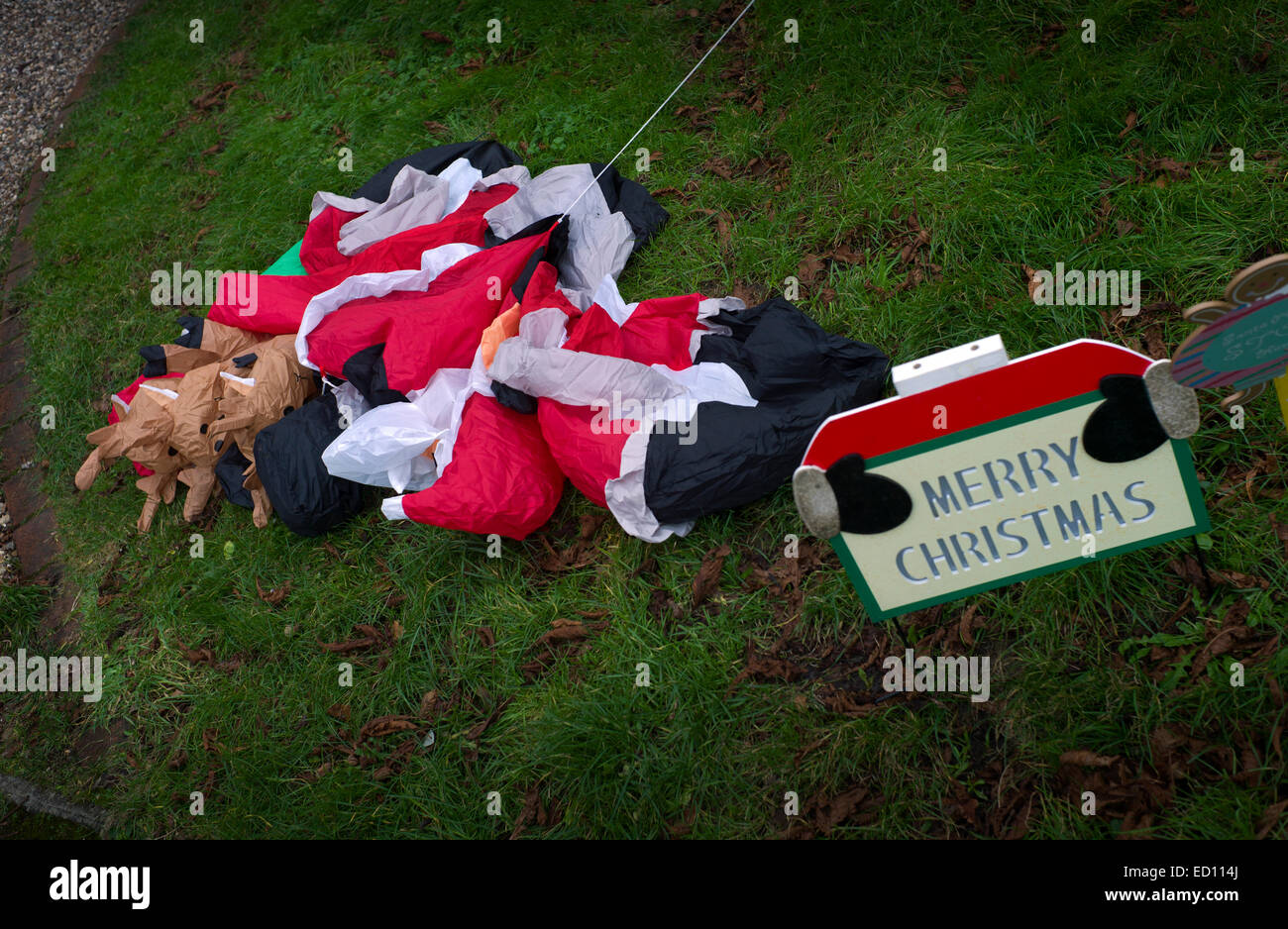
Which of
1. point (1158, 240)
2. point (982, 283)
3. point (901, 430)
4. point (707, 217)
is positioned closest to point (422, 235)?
point (707, 217)

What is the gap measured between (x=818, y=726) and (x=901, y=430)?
44.6 inches

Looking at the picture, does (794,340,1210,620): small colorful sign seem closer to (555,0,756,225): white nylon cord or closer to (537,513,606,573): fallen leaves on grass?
(537,513,606,573): fallen leaves on grass

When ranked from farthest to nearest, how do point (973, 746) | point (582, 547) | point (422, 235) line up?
point (422, 235)
point (582, 547)
point (973, 746)

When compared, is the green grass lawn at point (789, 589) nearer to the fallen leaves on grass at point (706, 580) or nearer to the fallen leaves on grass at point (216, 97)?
the fallen leaves on grass at point (706, 580)

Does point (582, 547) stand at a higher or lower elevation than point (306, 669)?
higher

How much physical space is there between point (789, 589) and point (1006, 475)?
104 cm

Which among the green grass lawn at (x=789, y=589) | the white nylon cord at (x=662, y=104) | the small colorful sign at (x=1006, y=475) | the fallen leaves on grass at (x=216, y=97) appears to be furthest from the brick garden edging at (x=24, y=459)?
the small colorful sign at (x=1006, y=475)

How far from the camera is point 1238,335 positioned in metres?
1.88

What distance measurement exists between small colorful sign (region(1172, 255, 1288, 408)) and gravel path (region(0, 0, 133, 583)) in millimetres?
7472

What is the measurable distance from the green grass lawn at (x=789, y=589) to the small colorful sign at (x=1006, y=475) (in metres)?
0.53

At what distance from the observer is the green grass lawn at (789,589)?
2.48m

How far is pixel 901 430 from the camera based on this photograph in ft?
6.55

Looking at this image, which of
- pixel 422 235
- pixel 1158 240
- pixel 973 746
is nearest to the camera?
pixel 973 746
